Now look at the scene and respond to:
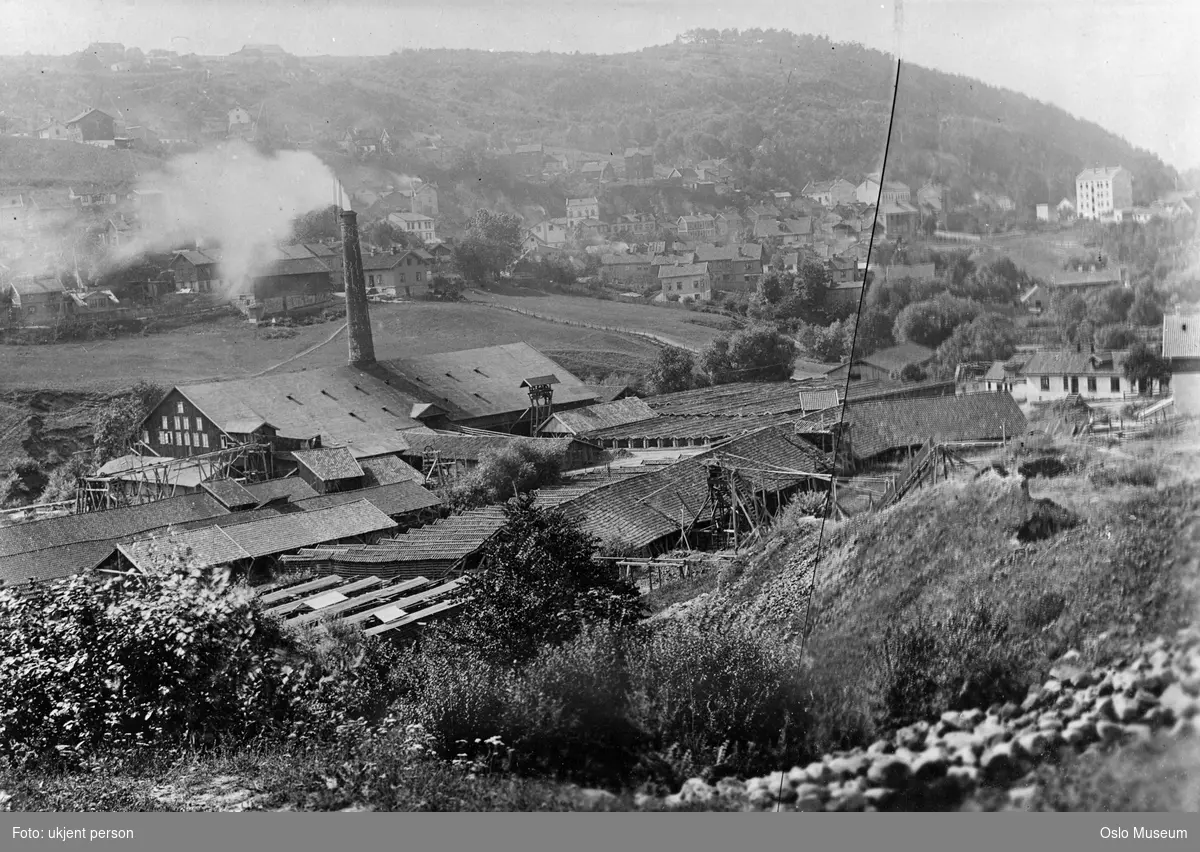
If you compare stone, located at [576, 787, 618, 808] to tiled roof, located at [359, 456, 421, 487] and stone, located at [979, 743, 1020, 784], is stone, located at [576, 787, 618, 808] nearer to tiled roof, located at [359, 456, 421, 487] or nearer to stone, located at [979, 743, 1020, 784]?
stone, located at [979, 743, 1020, 784]

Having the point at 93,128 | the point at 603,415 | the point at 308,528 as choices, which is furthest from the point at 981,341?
→ the point at 93,128

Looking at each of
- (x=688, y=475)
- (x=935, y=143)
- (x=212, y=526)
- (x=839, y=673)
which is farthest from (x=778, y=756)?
(x=212, y=526)

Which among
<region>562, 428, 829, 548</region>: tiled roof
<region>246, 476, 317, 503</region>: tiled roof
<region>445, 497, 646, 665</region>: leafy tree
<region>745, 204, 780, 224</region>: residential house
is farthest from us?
<region>745, 204, 780, 224</region>: residential house

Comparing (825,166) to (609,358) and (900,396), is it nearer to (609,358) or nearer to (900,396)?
(609,358)

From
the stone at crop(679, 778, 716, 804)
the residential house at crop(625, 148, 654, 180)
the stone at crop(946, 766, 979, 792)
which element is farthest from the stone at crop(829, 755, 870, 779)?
the residential house at crop(625, 148, 654, 180)

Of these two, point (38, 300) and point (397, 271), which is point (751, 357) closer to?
point (397, 271)
